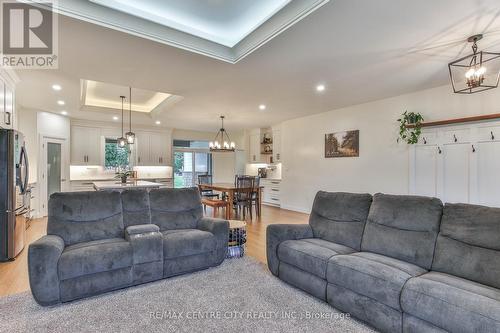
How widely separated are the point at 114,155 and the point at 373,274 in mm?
7933

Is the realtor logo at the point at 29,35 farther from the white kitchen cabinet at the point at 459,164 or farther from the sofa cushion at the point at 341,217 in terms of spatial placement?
the white kitchen cabinet at the point at 459,164

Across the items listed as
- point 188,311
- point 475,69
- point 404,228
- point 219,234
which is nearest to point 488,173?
point 475,69

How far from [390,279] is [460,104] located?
3917 millimetres

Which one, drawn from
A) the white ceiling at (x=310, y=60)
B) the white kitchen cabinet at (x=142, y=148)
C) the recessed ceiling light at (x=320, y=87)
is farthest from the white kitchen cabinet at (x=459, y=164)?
the white kitchen cabinet at (x=142, y=148)

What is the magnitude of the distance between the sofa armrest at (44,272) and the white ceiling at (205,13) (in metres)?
2.32

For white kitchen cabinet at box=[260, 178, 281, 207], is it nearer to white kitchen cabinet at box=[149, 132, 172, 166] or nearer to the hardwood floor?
the hardwood floor

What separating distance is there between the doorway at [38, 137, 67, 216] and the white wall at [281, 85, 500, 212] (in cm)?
614

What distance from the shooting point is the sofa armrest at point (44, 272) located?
7.33 feet

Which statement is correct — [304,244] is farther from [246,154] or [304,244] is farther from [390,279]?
[246,154]

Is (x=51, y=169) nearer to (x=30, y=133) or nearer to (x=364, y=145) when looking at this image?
(x=30, y=133)

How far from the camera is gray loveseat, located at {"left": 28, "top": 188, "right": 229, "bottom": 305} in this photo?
7.61 ft

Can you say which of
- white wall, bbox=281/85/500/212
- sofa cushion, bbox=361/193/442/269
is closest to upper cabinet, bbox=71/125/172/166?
white wall, bbox=281/85/500/212

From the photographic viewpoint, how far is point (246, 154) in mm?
9805

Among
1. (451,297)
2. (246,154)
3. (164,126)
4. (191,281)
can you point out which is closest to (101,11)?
(191,281)
